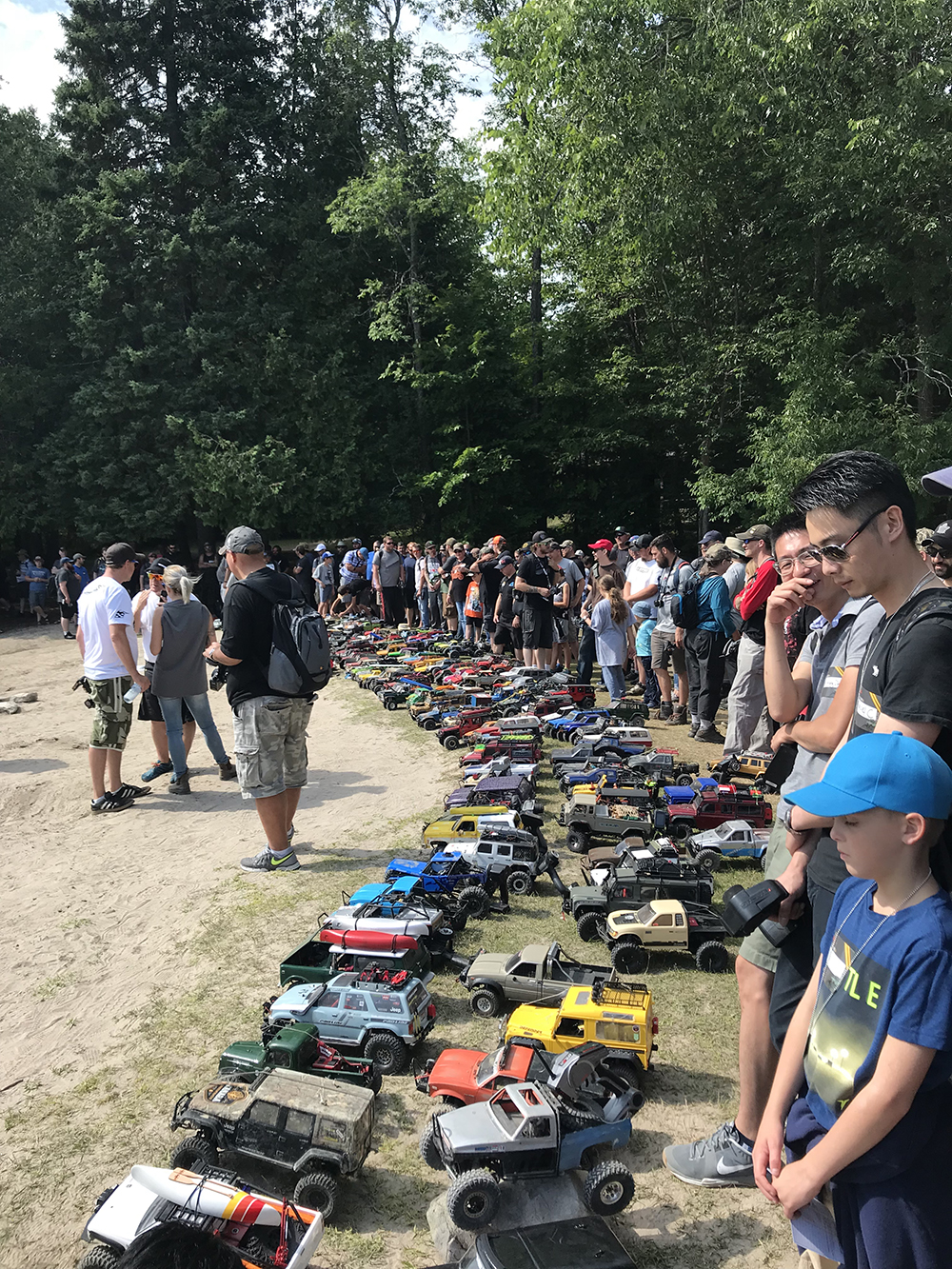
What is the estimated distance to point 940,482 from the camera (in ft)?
9.57

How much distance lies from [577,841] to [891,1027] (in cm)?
528

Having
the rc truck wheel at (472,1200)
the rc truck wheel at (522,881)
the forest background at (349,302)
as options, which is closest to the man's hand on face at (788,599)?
the rc truck wheel at (472,1200)

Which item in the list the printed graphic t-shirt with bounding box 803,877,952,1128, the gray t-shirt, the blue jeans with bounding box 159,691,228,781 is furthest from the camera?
the blue jeans with bounding box 159,691,228,781

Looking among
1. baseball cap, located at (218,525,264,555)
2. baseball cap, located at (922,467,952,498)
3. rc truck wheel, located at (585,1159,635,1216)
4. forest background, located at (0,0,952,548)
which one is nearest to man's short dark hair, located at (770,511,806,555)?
baseball cap, located at (922,467,952,498)

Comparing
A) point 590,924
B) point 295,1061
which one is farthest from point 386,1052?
point 590,924

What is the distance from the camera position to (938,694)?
2334 millimetres

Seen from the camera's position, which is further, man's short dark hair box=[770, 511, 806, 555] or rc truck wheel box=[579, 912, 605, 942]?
rc truck wheel box=[579, 912, 605, 942]

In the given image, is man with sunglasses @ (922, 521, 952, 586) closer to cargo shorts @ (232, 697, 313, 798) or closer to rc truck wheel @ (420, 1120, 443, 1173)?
rc truck wheel @ (420, 1120, 443, 1173)

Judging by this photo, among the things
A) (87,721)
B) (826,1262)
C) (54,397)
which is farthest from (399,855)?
(54,397)

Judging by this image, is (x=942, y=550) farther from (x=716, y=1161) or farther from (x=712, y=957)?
(x=716, y=1161)

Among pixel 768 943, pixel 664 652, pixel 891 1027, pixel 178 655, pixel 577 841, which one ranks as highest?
pixel 178 655

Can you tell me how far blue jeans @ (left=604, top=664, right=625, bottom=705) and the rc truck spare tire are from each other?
7.10 m

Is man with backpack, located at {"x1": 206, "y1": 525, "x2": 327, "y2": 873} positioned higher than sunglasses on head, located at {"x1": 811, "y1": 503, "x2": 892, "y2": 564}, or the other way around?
sunglasses on head, located at {"x1": 811, "y1": 503, "x2": 892, "y2": 564}

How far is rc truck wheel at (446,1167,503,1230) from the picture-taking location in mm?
3248
